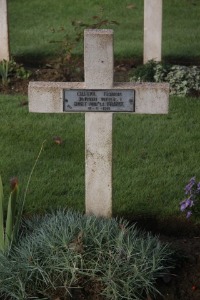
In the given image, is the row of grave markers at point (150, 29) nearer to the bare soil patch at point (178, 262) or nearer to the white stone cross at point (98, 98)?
the bare soil patch at point (178, 262)

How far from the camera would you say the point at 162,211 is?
576 cm

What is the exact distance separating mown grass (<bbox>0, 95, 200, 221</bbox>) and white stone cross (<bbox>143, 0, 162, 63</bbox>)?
121cm

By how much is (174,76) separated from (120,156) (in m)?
1.96

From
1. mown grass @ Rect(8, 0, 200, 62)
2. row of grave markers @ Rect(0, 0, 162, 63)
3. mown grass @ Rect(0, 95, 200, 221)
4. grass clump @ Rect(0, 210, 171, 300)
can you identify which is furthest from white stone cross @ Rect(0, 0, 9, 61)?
grass clump @ Rect(0, 210, 171, 300)

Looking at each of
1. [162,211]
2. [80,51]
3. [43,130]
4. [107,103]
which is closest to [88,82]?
[107,103]

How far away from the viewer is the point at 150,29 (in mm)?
9227

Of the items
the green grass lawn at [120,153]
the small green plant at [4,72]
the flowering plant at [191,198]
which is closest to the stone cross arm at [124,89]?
the flowering plant at [191,198]

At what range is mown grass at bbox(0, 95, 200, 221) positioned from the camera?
596 cm

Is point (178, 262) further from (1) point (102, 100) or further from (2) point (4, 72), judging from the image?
(2) point (4, 72)

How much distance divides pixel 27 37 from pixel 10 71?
2.30 metres

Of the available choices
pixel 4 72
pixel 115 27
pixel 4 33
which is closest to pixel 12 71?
pixel 4 72

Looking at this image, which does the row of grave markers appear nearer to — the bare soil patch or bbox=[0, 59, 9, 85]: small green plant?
bbox=[0, 59, 9, 85]: small green plant

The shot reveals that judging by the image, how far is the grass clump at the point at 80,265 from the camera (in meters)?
4.34

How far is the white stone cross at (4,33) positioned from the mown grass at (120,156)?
115 centimetres
